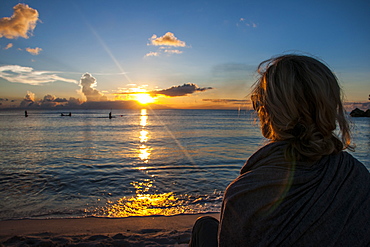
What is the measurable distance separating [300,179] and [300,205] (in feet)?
0.47

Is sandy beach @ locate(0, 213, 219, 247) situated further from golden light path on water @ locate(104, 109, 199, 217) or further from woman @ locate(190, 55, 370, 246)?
woman @ locate(190, 55, 370, 246)

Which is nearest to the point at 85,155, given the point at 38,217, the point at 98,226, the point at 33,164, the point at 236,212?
the point at 33,164

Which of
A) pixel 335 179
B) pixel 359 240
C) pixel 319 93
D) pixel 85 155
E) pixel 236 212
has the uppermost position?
pixel 319 93

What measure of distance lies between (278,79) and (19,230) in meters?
5.59

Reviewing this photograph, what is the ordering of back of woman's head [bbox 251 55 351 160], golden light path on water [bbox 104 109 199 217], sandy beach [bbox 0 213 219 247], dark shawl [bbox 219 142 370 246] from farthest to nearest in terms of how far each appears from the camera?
golden light path on water [bbox 104 109 199 217] < sandy beach [bbox 0 213 219 247] < back of woman's head [bbox 251 55 351 160] < dark shawl [bbox 219 142 370 246]

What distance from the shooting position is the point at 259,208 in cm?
139

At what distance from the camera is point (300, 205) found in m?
1.36

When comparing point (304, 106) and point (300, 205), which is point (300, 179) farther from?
point (304, 106)

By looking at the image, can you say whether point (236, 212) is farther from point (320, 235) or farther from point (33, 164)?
point (33, 164)

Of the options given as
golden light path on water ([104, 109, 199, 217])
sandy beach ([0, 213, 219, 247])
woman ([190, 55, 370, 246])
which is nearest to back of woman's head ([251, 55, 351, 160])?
woman ([190, 55, 370, 246])

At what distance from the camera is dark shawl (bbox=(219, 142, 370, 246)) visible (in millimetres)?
1336

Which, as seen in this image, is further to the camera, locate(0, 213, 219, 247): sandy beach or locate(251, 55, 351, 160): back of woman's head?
locate(0, 213, 219, 247): sandy beach

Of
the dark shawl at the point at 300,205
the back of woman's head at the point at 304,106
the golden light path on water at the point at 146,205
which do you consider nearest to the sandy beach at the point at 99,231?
the golden light path on water at the point at 146,205

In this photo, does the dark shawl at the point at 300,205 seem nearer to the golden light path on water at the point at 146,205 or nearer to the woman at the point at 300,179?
the woman at the point at 300,179
